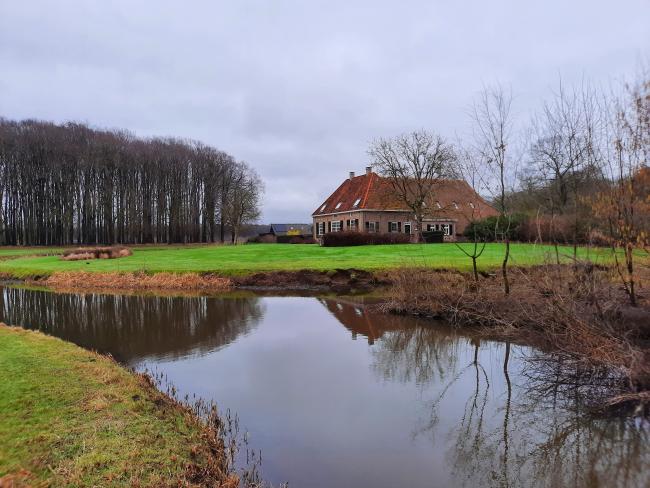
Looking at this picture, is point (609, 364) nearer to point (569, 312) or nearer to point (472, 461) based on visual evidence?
point (569, 312)

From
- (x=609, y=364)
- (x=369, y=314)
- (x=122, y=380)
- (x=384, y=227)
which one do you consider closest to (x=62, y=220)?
(x=384, y=227)

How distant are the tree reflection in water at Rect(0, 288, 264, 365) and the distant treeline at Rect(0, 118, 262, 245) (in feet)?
119

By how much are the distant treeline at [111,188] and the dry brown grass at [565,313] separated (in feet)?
154

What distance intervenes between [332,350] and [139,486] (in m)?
6.13

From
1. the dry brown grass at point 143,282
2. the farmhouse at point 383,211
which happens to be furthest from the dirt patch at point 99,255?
the farmhouse at point 383,211

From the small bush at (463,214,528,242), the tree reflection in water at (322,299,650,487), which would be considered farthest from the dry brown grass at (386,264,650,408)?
the small bush at (463,214,528,242)

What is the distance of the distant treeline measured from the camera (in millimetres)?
50375

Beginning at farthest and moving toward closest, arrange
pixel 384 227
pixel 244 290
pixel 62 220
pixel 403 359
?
pixel 62 220 < pixel 384 227 < pixel 244 290 < pixel 403 359

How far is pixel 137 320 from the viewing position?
13328mm

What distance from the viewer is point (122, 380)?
664 cm

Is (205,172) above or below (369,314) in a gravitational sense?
above

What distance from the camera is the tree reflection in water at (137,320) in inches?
406

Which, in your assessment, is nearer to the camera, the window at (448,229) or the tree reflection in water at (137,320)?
the tree reflection in water at (137,320)

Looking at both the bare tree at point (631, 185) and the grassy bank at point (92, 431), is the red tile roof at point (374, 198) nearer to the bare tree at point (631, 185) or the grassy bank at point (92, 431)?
the bare tree at point (631, 185)
